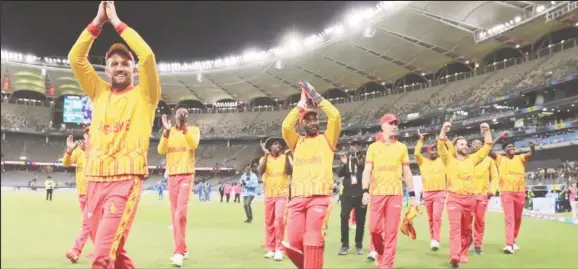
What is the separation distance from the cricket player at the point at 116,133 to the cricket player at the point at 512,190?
7.39m

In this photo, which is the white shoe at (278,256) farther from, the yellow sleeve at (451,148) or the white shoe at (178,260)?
the yellow sleeve at (451,148)

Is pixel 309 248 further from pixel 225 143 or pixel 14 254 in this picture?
pixel 225 143

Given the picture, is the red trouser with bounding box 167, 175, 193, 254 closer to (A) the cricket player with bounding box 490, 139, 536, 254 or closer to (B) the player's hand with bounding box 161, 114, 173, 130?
(B) the player's hand with bounding box 161, 114, 173, 130

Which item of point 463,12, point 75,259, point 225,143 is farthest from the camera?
point 225,143

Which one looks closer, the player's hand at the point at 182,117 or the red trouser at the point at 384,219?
the red trouser at the point at 384,219

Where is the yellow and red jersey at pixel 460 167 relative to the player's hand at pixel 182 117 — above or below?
below

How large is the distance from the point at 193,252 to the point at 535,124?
500 inches

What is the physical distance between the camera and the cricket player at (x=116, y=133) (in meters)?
3.38

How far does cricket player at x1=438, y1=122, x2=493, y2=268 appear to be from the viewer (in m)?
7.72

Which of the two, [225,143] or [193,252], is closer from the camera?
[193,252]

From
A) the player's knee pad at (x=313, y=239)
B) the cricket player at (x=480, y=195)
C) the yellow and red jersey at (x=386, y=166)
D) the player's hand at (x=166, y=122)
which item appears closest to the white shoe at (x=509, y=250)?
the cricket player at (x=480, y=195)

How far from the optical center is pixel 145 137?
3.62m

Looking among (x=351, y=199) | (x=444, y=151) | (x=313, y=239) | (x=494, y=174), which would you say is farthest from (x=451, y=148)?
(x=313, y=239)

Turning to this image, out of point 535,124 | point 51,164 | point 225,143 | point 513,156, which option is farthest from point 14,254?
point 51,164
